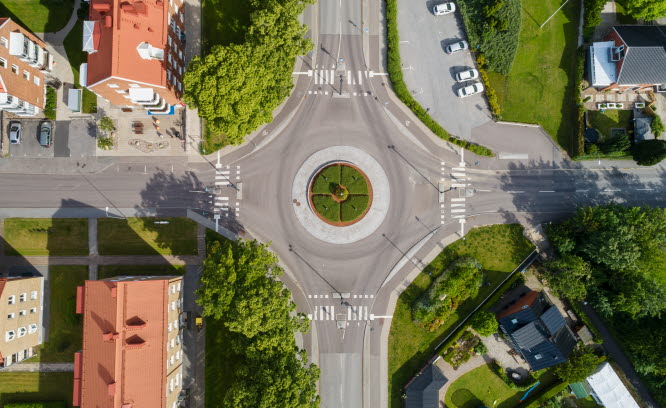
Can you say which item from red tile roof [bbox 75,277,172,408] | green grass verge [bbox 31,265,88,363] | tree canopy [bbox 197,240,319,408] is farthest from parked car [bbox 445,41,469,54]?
green grass verge [bbox 31,265,88,363]

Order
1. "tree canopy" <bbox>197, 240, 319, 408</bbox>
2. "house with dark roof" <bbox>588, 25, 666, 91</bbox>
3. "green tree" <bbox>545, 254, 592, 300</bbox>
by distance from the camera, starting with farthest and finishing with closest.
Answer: "house with dark roof" <bbox>588, 25, 666, 91</bbox>
"green tree" <bbox>545, 254, 592, 300</bbox>
"tree canopy" <bbox>197, 240, 319, 408</bbox>

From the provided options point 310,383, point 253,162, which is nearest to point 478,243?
point 310,383

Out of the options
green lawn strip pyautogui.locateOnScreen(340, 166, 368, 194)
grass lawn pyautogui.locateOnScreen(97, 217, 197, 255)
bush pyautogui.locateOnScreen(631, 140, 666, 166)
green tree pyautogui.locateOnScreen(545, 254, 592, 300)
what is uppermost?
bush pyautogui.locateOnScreen(631, 140, 666, 166)

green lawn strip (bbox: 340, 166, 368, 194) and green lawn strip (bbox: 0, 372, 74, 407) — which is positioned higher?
green lawn strip (bbox: 340, 166, 368, 194)

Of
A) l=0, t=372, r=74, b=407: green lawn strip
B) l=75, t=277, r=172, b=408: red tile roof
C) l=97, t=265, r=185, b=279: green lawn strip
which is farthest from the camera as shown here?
l=97, t=265, r=185, b=279: green lawn strip

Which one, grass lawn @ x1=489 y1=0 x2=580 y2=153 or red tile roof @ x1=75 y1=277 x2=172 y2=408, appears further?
grass lawn @ x1=489 y1=0 x2=580 y2=153

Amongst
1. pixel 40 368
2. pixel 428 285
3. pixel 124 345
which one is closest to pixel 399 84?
pixel 428 285

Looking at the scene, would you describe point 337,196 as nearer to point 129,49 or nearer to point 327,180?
point 327,180

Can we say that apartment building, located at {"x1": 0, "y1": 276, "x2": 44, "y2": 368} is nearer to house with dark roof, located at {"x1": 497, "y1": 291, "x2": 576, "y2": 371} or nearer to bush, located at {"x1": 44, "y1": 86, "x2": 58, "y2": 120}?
bush, located at {"x1": 44, "y1": 86, "x2": 58, "y2": 120}
